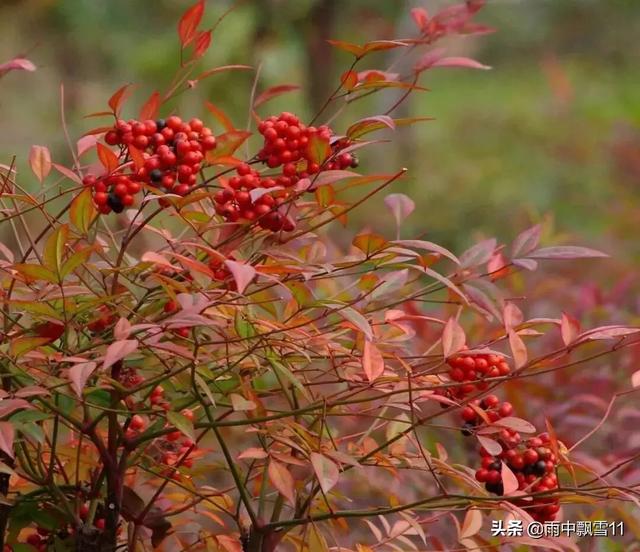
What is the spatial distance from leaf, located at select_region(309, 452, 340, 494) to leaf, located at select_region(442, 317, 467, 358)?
16 centimetres

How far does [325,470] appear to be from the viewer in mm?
920

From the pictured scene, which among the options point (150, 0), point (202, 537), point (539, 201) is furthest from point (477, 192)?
point (202, 537)

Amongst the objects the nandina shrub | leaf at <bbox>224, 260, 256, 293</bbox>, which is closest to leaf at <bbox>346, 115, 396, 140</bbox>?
the nandina shrub

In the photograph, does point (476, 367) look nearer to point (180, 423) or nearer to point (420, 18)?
point (180, 423)

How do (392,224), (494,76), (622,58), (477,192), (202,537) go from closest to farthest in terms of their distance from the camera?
A: (202,537), (392,224), (477,192), (622,58), (494,76)

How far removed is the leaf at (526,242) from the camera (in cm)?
110

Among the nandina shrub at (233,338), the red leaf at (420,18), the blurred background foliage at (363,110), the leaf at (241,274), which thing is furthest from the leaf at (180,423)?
the blurred background foliage at (363,110)

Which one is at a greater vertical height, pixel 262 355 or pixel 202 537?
pixel 262 355

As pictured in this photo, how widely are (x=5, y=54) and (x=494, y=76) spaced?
10.3 m

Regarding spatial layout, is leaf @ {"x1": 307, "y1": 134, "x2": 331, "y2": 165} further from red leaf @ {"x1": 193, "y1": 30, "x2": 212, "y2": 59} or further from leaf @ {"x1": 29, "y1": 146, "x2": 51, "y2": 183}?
leaf @ {"x1": 29, "y1": 146, "x2": 51, "y2": 183}

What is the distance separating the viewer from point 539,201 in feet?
17.9

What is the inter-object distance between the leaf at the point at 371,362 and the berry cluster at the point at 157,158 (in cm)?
24

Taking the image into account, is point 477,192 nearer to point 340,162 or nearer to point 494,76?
point 340,162

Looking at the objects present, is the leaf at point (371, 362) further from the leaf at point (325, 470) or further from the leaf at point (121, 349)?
the leaf at point (121, 349)
